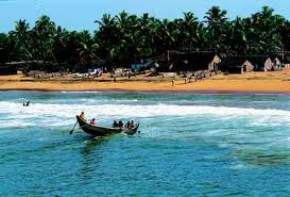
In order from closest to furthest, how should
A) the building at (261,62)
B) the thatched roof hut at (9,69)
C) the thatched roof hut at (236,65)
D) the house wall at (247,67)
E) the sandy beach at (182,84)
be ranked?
the sandy beach at (182,84), the thatched roof hut at (236,65), the house wall at (247,67), the building at (261,62), the thatched roof hut at (9,69)

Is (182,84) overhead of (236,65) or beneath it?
beneath

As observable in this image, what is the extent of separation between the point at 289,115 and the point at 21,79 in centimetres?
5432

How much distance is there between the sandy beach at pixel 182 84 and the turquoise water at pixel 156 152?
12454 mm

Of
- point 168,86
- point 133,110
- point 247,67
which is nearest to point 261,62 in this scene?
point 247,67

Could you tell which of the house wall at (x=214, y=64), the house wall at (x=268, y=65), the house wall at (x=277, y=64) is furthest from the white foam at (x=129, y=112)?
the house wall at (x=277, y=64)

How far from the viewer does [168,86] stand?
7300 centimetres

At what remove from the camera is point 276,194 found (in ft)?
78.0

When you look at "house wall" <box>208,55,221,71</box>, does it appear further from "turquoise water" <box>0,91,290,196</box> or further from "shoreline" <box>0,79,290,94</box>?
"turquoise water" <box>0,91,290,196</box>

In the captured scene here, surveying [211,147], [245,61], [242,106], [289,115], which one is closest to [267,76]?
[245,61]

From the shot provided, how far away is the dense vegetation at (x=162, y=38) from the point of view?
92.1m

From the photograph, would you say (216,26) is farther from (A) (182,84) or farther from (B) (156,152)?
(B) (156,152)

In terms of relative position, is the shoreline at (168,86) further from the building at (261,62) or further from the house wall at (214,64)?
the building at (261,62)

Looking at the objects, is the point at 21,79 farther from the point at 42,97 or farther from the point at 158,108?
the point at 158,108

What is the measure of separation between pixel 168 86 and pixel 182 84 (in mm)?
1800
